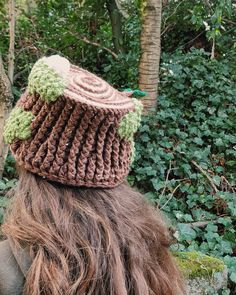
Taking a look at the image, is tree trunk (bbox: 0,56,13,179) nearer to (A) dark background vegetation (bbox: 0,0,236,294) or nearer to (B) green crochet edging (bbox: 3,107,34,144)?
(A) dark background vegetation (bbox: 0,0,236,294)

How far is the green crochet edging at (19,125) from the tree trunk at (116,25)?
4.65 metres

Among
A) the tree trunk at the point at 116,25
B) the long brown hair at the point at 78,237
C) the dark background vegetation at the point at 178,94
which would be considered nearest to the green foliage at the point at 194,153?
the dark background vegetation at the point at 178,94

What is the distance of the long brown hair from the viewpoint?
1.30m

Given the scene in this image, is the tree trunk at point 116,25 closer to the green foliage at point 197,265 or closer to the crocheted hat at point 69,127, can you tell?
the green foliage at point 197,265

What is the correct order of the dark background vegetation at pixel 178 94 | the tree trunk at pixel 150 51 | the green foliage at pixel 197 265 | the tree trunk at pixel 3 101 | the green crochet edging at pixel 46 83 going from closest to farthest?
the green crochet edging at pixel 46 83
the green foliage at pixel 197 265
the tree trunk at pixel 3 101
the dark background vegetation at pixel 178 94
the tree trunk at pixel 150 51

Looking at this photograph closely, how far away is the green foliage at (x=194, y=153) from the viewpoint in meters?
3.57

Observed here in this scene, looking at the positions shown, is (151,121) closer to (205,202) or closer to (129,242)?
(205,202)

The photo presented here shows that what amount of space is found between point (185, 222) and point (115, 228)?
2282 millimetres

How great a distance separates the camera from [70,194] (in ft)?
4.47

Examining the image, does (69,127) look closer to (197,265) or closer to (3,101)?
(197,265)

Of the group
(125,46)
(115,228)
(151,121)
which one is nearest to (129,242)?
(115,228)

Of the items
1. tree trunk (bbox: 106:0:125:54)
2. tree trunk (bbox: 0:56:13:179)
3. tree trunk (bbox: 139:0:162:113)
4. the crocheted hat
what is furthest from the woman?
tree trunk (bbox: 106:0:125:54)

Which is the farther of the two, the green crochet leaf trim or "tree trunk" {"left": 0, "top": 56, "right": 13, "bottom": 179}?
"tree trunk" {"left": 0, "top": 56, "right": 13, "bottom": 179}

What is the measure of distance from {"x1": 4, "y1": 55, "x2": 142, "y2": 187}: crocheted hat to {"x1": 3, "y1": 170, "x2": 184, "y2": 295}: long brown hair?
0.18 ft
